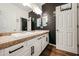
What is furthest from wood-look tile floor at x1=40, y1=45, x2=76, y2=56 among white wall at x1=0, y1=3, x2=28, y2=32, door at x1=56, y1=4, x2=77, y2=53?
white wall at x1=0, y1=3, x2=28, y2=32

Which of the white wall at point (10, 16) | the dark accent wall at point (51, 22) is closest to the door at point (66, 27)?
the dark accent wall at point (51, 22)

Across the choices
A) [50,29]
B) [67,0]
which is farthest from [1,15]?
[67,0]

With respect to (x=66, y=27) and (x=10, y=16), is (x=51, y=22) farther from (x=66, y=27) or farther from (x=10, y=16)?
(x=10, y=16)

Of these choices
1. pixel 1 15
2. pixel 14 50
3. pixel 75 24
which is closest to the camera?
pixel 14 50

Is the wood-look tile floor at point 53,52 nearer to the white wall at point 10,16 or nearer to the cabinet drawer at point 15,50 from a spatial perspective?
the cabinet drawer at point 15,50

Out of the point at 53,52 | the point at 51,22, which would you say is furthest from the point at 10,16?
the point at 53,52

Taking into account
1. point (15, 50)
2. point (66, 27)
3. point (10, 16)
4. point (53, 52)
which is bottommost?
point (53, 52)

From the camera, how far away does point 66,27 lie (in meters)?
1.27

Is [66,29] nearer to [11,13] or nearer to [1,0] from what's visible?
[11,13]

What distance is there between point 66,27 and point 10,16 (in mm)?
850

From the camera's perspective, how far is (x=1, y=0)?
3.64 ft

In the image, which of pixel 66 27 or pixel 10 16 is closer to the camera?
pixel 10 16

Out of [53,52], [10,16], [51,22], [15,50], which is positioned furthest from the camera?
[51,22]

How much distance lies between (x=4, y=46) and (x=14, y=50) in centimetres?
16
